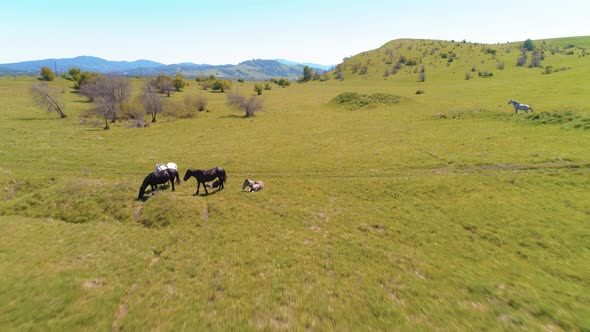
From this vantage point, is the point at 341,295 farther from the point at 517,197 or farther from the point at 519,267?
the point at 517,197

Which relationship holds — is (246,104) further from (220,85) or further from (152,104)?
(220,85)

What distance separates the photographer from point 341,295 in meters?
10.4

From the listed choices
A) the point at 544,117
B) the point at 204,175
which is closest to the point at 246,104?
the point at 204,175

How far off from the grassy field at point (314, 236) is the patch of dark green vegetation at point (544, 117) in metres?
0.34

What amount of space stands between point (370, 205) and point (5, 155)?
1661 inches

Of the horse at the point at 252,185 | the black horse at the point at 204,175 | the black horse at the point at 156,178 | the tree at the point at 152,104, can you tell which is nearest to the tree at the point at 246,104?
the tree at the point at 152,104

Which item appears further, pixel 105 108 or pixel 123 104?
pixel 123 104

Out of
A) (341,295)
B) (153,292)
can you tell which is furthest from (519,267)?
(153,292)

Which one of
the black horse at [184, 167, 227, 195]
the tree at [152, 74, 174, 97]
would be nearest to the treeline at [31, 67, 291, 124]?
the tree at [152, 74, 174, 97]

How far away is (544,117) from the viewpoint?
3588 centimetres

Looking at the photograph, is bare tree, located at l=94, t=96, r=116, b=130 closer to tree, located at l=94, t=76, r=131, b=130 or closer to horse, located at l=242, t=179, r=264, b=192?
tree, located at l=94, t=76, r=131, b=130

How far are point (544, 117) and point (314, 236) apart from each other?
136 ft

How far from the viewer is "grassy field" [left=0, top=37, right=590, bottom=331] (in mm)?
9617

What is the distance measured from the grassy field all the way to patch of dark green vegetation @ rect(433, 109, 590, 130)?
1.12 ft
